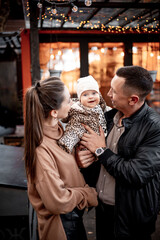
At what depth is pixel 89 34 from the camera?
7.45 meters

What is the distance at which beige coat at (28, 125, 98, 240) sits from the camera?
1.47 metres

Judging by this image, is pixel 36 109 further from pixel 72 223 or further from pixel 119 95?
pixel 72 223

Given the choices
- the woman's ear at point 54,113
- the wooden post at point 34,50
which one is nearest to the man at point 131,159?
the woman's ear at point 54,113

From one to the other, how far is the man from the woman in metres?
0.19

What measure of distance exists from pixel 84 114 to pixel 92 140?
24cm

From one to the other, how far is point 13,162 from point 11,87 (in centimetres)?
901

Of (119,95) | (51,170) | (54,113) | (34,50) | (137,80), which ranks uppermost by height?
(34,50)

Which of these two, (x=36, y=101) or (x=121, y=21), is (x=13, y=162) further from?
(x=121, y=21)

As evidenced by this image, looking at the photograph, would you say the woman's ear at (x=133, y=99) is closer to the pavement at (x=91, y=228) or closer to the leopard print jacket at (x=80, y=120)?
the leopard print jacket at (x=80, y=120)

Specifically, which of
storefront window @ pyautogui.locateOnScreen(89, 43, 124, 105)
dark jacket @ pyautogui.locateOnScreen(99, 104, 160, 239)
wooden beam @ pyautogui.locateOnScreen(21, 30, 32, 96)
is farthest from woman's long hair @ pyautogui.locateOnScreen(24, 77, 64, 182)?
storefront window @ pyautogui.locateOnScreen(89, 43, 124, 105)

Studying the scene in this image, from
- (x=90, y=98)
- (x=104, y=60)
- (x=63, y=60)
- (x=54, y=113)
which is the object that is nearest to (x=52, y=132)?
(x=54, y=113)

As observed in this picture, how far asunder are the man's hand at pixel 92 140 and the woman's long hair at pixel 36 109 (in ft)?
1.24

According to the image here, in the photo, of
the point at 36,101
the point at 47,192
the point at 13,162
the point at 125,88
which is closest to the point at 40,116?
the point at 36,101

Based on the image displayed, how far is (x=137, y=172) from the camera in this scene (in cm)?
158
